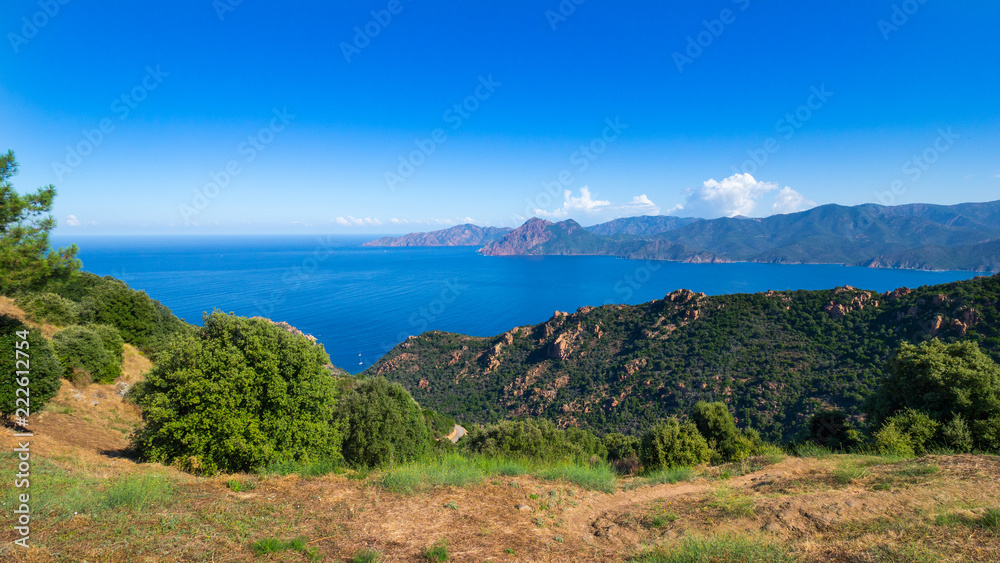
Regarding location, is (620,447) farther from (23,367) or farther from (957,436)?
(23,367)

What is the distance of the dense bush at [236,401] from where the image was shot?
9977 millimetres

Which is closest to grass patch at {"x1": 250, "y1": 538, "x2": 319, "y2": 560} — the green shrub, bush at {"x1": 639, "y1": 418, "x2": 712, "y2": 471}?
bush at {"x1": 639, "y1": 418, "x2": 712, "y2": 471}

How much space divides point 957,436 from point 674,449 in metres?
8.70

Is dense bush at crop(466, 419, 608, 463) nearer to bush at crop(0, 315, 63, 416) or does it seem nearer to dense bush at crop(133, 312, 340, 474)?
dense bush at crop(133, 312, 340, 474)

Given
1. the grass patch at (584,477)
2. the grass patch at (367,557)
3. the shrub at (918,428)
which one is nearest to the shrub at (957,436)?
the shrub at (918,428)

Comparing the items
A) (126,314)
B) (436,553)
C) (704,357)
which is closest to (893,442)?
(436,553)

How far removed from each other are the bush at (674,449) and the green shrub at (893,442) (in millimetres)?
5717

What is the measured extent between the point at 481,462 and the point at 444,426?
107 feet

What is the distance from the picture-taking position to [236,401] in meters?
10.3

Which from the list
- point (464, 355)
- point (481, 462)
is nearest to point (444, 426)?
point (464, 355)

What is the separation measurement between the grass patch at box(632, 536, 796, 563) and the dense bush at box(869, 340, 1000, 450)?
12776mm

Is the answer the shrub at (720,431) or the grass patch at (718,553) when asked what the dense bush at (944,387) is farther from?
the grass patch at (718,553)

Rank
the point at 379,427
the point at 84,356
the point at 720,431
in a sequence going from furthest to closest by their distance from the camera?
the point at 84,356 → the point at 720,431 → the point at 379,427

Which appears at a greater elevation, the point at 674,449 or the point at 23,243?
the point at 23,243
